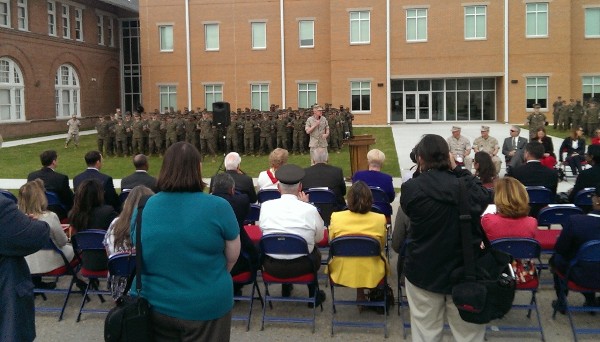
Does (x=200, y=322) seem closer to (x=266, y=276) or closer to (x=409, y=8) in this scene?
(x=266, y=276)

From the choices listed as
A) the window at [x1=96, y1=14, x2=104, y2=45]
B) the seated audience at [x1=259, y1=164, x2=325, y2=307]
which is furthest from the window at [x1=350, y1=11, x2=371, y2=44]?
the seated audience at [x1=259, y1=164, x2=325, y2=307]

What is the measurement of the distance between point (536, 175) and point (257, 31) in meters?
31.9

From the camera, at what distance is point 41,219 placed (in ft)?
21.3

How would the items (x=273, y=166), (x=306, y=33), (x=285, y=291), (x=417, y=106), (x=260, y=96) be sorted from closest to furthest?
(x=285, y=291), (x=273, y=166), (x=417, y=106), (x=306, y=33), (x=260, y=96)

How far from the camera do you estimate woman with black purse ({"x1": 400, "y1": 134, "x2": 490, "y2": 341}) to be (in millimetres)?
4125

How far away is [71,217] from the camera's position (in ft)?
23.1

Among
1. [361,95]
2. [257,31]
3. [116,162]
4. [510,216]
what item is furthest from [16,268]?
[257,31]

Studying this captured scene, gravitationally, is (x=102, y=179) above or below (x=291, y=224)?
above

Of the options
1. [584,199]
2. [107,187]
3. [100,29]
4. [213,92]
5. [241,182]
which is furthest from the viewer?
[100,29]

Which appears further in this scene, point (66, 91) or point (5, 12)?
point (66, 91)

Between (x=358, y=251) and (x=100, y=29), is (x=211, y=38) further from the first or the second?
(x=358, y=251)

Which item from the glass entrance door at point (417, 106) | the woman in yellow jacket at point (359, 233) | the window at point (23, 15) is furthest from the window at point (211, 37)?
the woman in yellow jacket at point (359, 233)

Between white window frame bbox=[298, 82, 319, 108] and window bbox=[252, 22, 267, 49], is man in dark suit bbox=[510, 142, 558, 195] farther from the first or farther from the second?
window bbox=[252, 22, 267, 49]

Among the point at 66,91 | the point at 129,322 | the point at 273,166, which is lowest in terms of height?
the point at 129,322
